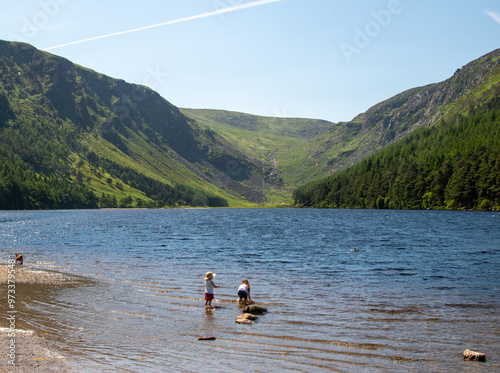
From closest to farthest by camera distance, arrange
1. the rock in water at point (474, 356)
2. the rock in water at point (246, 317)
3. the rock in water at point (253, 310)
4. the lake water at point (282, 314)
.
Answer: the rock in water at point (474, 356), the lake water at point (282, 314), the rock in water at point (246, 317), the rock in water at point (253, 310)

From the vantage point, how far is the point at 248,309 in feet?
82.1

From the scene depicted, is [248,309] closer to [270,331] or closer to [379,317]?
[270,331]

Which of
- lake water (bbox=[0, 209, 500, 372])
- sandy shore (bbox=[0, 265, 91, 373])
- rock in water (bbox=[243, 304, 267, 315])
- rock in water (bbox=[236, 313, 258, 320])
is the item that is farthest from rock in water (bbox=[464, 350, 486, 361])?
sandy shore (bbox=[0, 265, 91, 373])

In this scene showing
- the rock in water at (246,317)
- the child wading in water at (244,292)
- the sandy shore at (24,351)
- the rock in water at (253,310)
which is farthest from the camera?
the child wading in water at (244,292)

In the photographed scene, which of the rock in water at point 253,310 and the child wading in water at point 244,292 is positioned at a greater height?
the child wading in water at point 244,292

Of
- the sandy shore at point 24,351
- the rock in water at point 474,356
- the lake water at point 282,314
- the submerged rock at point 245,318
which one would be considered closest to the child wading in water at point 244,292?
the lake water at point 282,314

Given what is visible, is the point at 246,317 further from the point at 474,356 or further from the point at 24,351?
the point at 474,356

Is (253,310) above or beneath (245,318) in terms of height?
above

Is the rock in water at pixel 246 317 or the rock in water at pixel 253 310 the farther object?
the rock in water at pixel 253 310

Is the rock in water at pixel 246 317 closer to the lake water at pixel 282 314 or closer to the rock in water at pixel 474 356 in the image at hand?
the lake water at pixel 282 314

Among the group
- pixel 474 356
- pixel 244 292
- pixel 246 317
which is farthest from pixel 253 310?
pixel 474 356

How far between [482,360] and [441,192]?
172 m

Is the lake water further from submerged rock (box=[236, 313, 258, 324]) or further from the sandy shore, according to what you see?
the sandy shore

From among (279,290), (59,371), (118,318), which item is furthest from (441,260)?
(59,371)
